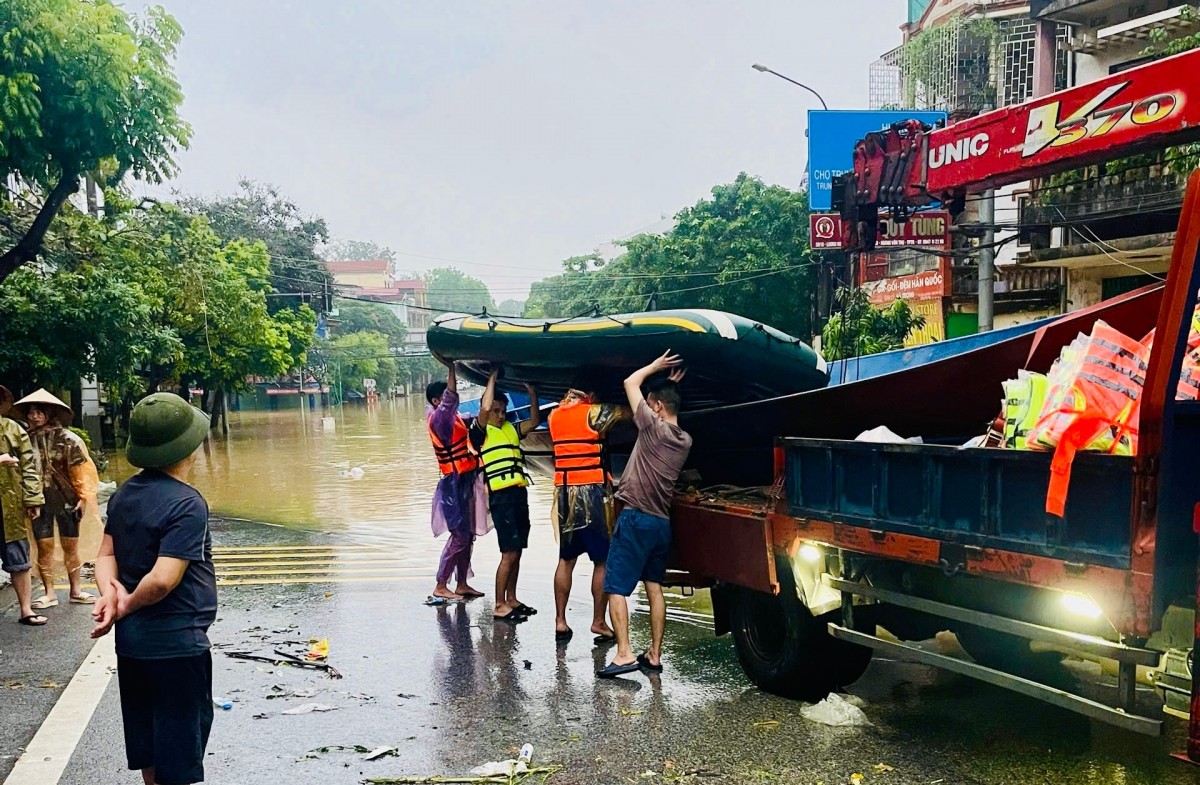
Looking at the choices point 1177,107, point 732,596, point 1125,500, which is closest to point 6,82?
point 732,596

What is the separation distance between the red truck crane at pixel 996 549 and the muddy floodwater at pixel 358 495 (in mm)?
2135

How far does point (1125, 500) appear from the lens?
11.8 feet

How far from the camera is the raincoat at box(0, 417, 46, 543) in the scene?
724cm

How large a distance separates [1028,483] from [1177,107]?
14.5 ft

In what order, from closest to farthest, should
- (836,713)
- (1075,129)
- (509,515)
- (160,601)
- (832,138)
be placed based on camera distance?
1. (160,601)
2. (836,713)
3. (509,515)
4. (1075,129)
5. (832,138)

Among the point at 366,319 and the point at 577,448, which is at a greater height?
the point at 366,319

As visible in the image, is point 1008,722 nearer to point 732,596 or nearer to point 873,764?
point 873,764

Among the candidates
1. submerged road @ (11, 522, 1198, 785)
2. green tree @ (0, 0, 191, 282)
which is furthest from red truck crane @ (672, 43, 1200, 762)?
green tree @ (0, 0, 191, 282)

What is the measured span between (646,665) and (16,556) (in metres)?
4.37

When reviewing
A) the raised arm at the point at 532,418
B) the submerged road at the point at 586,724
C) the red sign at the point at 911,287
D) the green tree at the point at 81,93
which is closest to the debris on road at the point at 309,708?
the submerged road at the point at 586,724

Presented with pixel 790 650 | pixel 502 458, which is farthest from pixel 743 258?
pixel 790 650

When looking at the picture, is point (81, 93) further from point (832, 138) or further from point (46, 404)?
point (832, 138)

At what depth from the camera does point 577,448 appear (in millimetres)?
6613

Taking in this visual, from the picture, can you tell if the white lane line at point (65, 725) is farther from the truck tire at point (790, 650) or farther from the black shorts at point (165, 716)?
the truck tire at point (790, 650)
